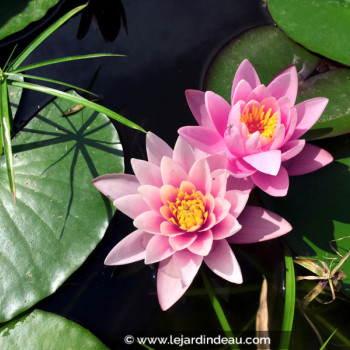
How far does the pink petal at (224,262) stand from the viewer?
1654 millimetres

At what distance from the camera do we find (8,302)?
1900mm

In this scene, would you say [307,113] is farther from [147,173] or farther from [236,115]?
[147,173]

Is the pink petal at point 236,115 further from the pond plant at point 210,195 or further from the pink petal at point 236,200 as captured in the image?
the pink petal at point 236,200

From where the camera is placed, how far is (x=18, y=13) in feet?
7.90

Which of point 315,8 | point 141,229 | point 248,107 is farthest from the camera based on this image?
point 315,8

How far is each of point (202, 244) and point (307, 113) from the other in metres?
0.83

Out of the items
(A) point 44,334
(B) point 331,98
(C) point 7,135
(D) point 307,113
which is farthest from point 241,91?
(A) point 44,334

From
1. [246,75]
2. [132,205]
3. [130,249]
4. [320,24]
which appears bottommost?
[130,249]

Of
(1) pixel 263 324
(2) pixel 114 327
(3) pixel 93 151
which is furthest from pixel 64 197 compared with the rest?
(1) pixel 263 324

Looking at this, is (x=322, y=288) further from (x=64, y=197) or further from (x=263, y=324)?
(x=64, y=197)

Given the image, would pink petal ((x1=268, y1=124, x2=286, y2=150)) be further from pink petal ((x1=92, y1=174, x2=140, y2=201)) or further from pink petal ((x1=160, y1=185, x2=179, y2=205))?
pink petal ((x1=92, y1=174, x2=140, y2=201))

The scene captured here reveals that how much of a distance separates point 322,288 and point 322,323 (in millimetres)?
257

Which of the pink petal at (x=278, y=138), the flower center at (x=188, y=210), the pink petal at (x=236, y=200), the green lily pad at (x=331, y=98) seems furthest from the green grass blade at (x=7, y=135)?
the green lily pad at (x=331, y=98)

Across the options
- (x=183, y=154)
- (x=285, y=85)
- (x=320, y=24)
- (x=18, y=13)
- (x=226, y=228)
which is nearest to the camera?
(x=226, y=228)
